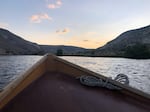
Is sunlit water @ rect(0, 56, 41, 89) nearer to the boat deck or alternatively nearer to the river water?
the river water

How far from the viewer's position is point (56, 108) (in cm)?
255

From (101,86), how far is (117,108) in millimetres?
754

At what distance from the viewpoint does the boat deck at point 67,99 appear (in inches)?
101

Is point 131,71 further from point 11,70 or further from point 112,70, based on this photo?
point 11,70

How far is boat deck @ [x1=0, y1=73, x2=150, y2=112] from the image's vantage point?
2.55m

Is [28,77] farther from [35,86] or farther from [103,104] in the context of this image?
[103,104]

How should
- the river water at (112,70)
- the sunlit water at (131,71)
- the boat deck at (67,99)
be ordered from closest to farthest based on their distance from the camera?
1. the boat deck at (67,99)
2. the sunlit water at (131,71)
3. the river water at (112,70)

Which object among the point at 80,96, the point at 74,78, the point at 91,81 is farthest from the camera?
Result: the point at 74,78

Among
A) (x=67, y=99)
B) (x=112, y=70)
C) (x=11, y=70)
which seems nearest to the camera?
(x=67, y=99)

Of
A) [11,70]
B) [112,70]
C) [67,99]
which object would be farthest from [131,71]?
[67,99]

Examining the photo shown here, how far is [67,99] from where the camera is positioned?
2.86 metres

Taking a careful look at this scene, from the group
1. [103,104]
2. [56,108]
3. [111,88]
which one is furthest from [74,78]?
[56,108]

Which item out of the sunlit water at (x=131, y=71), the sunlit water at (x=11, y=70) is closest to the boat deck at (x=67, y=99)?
the sunlit water at (x=11, y=70)

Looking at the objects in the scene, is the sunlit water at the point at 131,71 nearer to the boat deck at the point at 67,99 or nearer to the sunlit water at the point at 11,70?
the sunlit water at the point at 11,70
